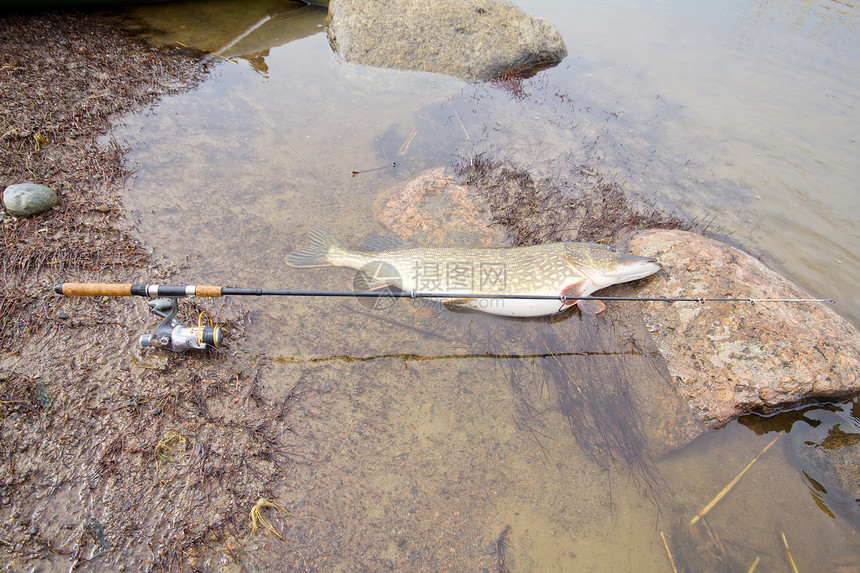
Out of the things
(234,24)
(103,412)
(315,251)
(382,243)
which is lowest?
(103,412)

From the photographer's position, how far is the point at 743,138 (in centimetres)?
742

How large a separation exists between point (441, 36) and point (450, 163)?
3943mm

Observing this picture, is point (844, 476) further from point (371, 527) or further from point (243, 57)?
point (243, 57)

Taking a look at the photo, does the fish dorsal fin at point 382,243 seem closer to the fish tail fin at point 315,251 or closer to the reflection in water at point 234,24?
the fish tail fin at point 315,251

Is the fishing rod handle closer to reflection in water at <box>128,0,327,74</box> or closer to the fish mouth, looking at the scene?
the fish mouth

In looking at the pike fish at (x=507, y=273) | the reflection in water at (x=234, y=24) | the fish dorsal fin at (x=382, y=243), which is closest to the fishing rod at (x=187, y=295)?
the pike fish at (x=507, y=273)

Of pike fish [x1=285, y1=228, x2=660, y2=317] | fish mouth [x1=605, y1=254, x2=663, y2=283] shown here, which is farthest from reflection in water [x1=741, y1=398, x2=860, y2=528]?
pike fish [x1=285, y1=228, x2=660, y2=317]

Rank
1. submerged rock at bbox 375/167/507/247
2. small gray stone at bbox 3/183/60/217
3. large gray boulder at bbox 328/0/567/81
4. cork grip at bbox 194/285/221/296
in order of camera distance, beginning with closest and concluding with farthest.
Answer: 1. cork grip at bbox 194/285/221/296
2. small gray stone at bbox 3/183/60/217
3. submerged rock at bbox 375/167/507/247
4. large gray boulder at bbox 328/0/567/81

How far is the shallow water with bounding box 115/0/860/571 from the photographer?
3299mm

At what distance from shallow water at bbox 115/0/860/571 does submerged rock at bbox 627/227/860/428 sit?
32 centimetres

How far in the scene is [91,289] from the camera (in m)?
3.42

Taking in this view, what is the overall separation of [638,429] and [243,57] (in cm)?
946

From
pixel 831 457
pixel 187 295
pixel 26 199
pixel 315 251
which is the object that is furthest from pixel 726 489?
pixel 26 199

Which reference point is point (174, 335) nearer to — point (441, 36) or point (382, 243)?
point (382, 243)
